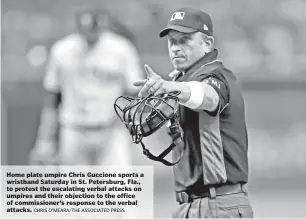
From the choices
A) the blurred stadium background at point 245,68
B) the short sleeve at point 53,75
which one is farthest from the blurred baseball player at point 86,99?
the blurred stadium background at point 245,68

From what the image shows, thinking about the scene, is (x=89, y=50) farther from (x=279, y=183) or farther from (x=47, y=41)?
(x=279, y=183)

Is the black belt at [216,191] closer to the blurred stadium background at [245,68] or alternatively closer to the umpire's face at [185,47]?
the umpire's face at [185,47]

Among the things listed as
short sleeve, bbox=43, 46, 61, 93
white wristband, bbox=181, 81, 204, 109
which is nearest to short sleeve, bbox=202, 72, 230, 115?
white wristband, bbox=181, 81, 204, 109

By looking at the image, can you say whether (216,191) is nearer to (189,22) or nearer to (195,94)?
(195,94)

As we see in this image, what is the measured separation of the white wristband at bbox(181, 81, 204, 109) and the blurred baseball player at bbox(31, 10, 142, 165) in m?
1.37

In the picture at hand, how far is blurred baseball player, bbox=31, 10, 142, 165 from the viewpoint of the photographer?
10.00 feet

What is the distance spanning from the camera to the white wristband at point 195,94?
166 cm

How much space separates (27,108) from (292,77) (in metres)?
1.54

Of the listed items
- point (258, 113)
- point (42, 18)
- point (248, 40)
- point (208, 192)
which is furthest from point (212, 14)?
point (208, 192)

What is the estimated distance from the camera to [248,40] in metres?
3.97

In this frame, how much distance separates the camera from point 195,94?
5.43 ft

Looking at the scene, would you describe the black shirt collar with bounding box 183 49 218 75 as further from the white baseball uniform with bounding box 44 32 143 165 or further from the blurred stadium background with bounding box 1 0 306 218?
the blurred stadium background with bounding box 1 0 306 218

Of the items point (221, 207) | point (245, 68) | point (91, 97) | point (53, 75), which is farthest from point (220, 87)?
point (245, 68)

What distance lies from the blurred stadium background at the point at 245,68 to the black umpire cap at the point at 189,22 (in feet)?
5.56
